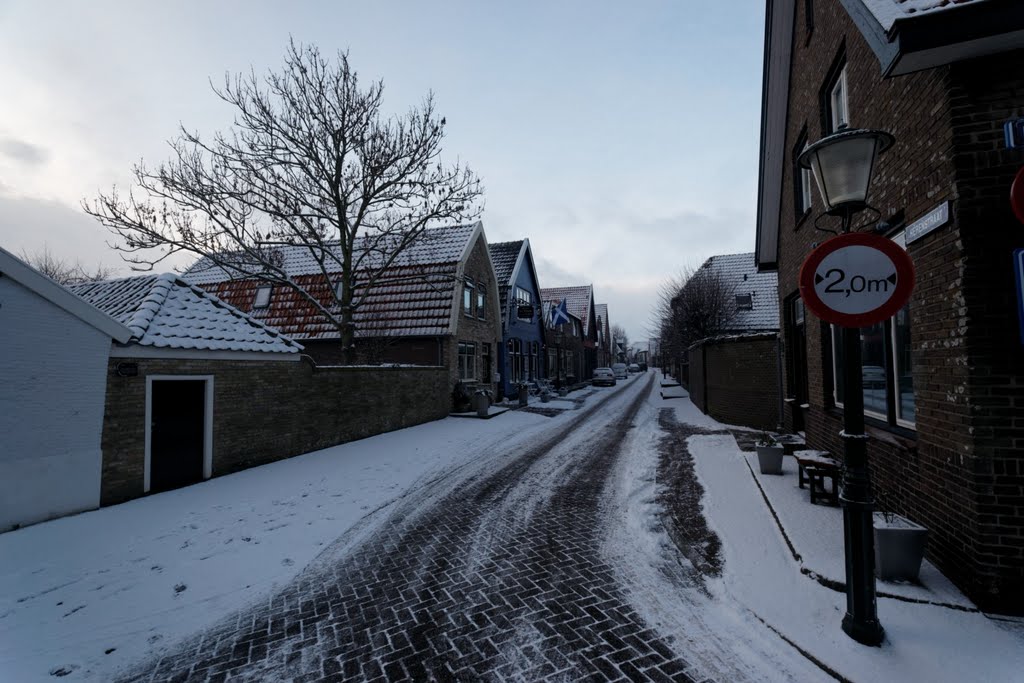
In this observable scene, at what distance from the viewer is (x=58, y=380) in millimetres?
6359

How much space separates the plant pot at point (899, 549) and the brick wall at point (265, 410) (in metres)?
9.35

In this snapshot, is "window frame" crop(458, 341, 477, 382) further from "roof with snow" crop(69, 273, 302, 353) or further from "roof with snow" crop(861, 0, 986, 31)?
"roof with snow" crop(861, 0, 986, 31)

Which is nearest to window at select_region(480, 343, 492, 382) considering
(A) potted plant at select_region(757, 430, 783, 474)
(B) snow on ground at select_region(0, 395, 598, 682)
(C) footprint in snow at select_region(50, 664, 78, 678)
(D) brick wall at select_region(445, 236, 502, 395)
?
(D) brick wall at select_region(445, 236, 502, 395)

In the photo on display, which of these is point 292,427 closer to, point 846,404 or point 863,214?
point 846,404

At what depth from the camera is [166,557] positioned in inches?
199

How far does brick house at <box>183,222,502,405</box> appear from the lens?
1786cm

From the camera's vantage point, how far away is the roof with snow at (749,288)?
23219 mm

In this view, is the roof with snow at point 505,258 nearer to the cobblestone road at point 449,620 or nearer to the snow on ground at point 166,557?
the snow on ground at point 166,557

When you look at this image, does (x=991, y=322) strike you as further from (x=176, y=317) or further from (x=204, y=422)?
(x=176, y=317)

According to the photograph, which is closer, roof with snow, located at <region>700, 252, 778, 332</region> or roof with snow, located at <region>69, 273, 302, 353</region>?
roof with snow, located at <region>69, 273, 302, 353</region>

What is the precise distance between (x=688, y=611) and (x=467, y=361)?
16470mm

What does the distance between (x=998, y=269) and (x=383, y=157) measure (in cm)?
1340

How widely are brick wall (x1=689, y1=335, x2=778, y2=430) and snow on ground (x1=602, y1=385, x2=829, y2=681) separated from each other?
739 centimetres

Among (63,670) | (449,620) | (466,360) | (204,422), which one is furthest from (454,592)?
(466,360)
